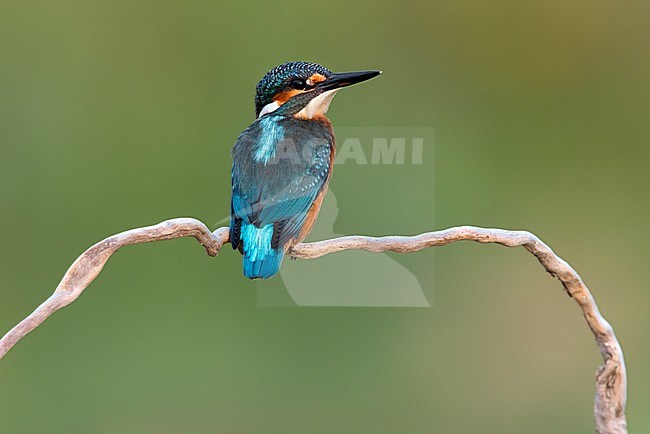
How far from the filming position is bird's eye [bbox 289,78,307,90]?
4.74 feet

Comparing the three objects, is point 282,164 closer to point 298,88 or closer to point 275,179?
point 275,179

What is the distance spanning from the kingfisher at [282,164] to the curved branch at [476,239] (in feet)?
0.52

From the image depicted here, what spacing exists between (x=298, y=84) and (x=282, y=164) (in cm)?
16

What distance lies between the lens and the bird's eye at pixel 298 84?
145 centimetres

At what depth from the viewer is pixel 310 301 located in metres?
1.58

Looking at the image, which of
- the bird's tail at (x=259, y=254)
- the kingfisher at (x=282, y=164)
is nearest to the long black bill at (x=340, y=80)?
the kingfisher at (x=282, y=164)

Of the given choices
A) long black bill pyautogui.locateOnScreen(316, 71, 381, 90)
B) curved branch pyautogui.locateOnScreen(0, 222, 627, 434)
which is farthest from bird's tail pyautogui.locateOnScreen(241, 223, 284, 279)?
long black bill pyautogui.locateOnScreen(316, 71, 381, 90)

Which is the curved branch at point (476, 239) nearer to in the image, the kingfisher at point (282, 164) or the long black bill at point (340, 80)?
the kingfisher at point (282, 164)

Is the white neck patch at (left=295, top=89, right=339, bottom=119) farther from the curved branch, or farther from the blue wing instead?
the curved branch

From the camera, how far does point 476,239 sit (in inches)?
38.2

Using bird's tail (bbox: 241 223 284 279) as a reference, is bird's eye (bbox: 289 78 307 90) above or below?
above

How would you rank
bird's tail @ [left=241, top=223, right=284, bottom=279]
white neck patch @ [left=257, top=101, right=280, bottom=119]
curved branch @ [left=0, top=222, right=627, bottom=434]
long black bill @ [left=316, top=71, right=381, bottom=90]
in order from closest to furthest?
curved branch @ [left=0, top=222, right=627, bottom=434]
bird's tail @ [left=241, top=223, right=284, bottom=279]
long black bill @ [left=316, top=71, right=381, bottom=90]
white neck patch @ [left=257, top=101, right=280, bottom=119]

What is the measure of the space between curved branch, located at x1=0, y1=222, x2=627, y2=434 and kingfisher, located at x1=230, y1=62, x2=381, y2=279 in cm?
16

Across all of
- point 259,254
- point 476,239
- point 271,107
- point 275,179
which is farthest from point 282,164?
point 476,239
